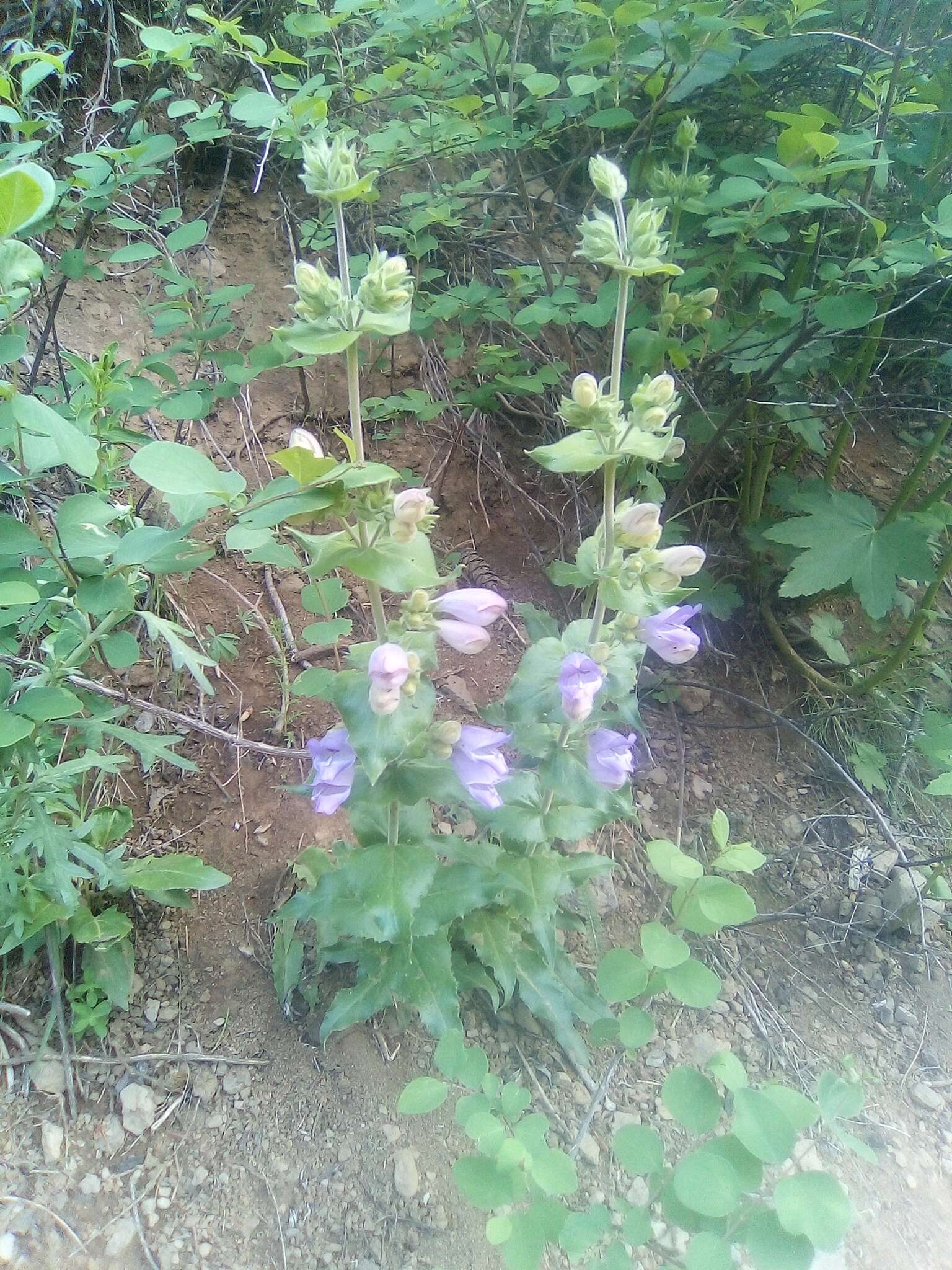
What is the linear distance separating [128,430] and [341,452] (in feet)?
3.78

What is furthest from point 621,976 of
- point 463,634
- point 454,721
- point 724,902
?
point 463,634

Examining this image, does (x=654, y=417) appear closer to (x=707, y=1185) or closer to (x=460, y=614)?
(x=460, y=614)

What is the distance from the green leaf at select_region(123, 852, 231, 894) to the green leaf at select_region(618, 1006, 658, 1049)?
87 centimetres

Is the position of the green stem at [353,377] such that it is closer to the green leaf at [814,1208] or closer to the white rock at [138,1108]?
the green leaf at [814,1208]

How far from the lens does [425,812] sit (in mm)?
1541

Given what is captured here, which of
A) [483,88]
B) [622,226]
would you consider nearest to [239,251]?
[483,88]

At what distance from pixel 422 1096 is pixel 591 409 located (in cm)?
114

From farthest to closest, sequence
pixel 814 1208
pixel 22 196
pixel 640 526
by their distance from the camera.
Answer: pixel 640 526
pixel 814 1208
pixel 22 196

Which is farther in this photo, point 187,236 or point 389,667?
point 187,236

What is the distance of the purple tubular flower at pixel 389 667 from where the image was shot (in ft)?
3.69

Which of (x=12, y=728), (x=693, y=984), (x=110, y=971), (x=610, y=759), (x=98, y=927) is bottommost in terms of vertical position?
(x=110, y=971)

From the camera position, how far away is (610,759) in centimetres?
141

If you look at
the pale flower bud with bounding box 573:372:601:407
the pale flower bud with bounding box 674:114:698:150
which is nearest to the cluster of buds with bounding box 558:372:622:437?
the pale flower bud with bounding box 573:372:601:407

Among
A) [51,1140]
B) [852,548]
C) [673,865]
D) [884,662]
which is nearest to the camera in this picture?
[673,865]
